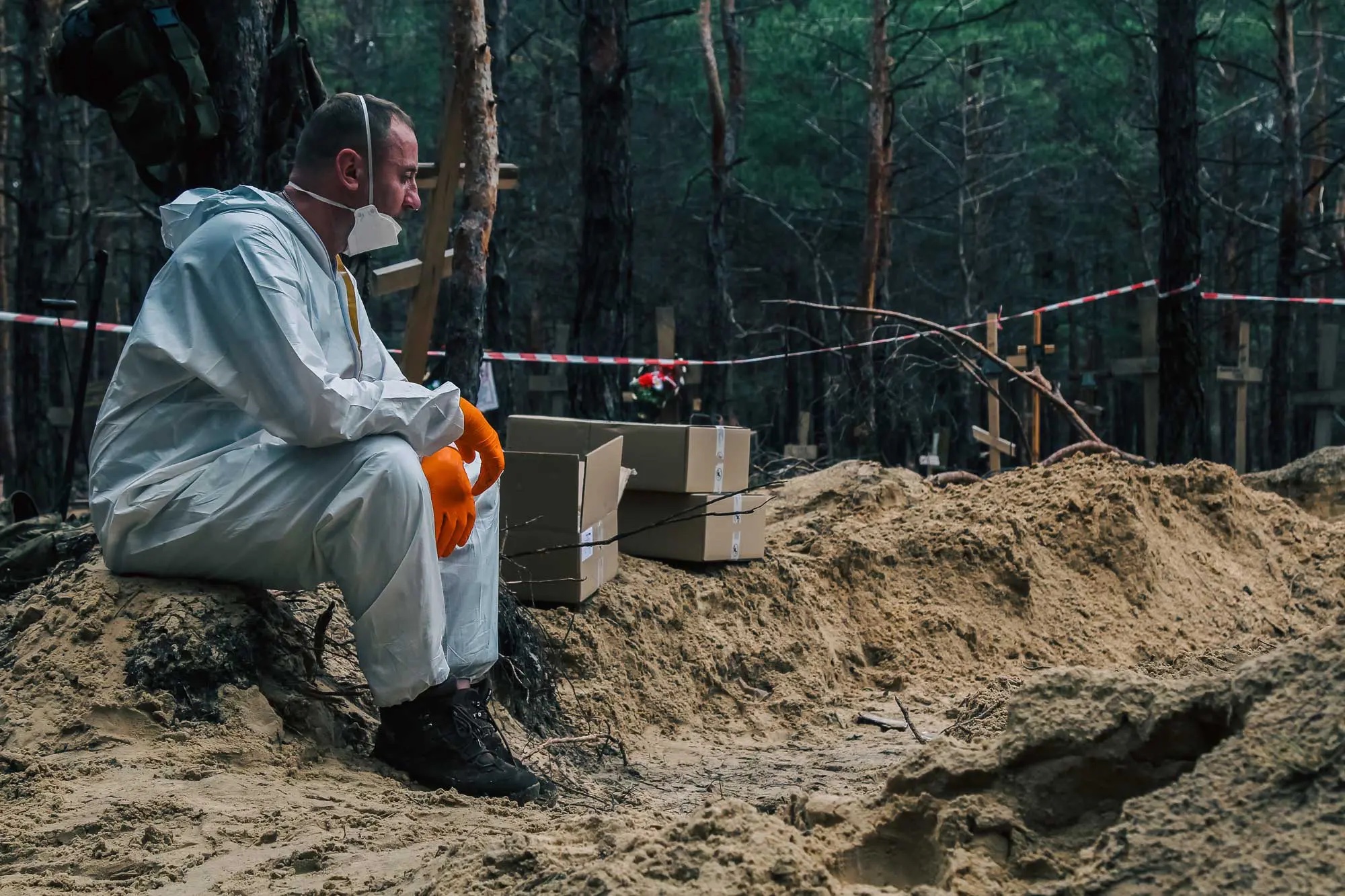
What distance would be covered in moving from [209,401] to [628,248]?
29.2ft

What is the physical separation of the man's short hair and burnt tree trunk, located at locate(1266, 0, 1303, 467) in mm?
12830

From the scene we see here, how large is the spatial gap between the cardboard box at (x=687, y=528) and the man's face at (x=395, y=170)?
2.62 meters

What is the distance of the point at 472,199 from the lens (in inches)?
243

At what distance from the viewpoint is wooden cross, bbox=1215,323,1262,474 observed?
637 inches

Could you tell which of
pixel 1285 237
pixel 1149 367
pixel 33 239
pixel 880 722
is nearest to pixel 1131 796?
pixel 880 722

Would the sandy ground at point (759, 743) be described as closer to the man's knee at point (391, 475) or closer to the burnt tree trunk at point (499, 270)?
the man's knee at point (391, 475)

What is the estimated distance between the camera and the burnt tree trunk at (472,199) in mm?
6059

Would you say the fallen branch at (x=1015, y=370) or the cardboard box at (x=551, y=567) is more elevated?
the fallen branch at (x=1015, y=370)

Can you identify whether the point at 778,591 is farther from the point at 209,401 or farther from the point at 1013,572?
the point at 209,401

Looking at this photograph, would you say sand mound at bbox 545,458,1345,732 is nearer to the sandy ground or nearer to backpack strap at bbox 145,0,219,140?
the sandy ground

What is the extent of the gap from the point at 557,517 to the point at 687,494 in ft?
3.32

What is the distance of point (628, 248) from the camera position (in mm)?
12266

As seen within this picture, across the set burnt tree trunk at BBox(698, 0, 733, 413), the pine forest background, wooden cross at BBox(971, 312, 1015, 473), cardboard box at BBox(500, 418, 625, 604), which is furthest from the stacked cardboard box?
burnt tree trunk at BBox(698, 0, 733, 413)

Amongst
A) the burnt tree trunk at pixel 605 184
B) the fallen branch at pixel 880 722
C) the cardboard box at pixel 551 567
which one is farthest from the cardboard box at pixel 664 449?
the burnt tree trunk at pixel 605 184
